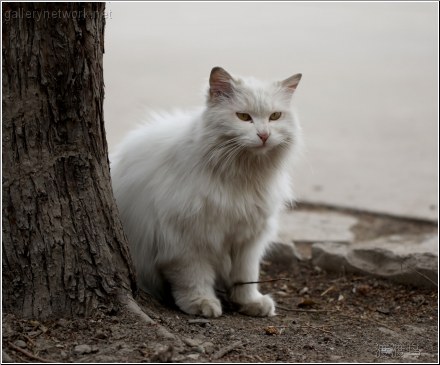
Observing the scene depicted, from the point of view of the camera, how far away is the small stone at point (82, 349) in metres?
3.04

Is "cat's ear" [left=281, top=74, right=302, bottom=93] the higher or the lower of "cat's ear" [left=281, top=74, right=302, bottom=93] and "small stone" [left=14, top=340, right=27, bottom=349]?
the higher

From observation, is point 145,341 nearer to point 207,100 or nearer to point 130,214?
point 130,214

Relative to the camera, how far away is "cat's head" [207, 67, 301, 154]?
3.68m

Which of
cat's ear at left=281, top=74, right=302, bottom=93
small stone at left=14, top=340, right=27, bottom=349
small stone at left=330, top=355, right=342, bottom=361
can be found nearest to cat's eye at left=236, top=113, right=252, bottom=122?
cat's ear at left=281, top=74, right=302, bottom=93

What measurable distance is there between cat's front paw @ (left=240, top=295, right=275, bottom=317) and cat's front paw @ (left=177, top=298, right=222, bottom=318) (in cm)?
23

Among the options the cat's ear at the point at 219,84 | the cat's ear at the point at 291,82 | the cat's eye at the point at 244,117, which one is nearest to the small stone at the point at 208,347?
the cat's eye at the point at 244,117

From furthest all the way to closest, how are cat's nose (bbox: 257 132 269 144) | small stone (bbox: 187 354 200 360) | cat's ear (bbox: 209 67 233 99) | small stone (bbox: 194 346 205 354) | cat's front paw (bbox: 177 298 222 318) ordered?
1. cat's front paw (bbox: 177 298 222 318)
2. cat's ear (bbox: 209 67 233 99)
3. cat's nose (bbox: 257 132 269 144)
4. small stone (bbox: 194 346 205 354)
5. small stone (bbox: 187 354 200 360)

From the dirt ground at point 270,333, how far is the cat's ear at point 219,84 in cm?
107

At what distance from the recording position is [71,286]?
3305 mm

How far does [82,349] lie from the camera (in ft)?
10.0

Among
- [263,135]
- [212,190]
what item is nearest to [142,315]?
[212,190]

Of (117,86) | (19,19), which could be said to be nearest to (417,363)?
(19,19)

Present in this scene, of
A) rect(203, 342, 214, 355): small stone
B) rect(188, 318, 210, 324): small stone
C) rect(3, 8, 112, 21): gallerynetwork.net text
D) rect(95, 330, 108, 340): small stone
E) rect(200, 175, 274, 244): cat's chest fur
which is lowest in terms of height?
A: rect(188, 318, 210, 324): small stone

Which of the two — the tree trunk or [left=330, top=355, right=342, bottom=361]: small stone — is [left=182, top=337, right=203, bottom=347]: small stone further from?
[left=330, top=355, right=342, bottom=361]: small stone
